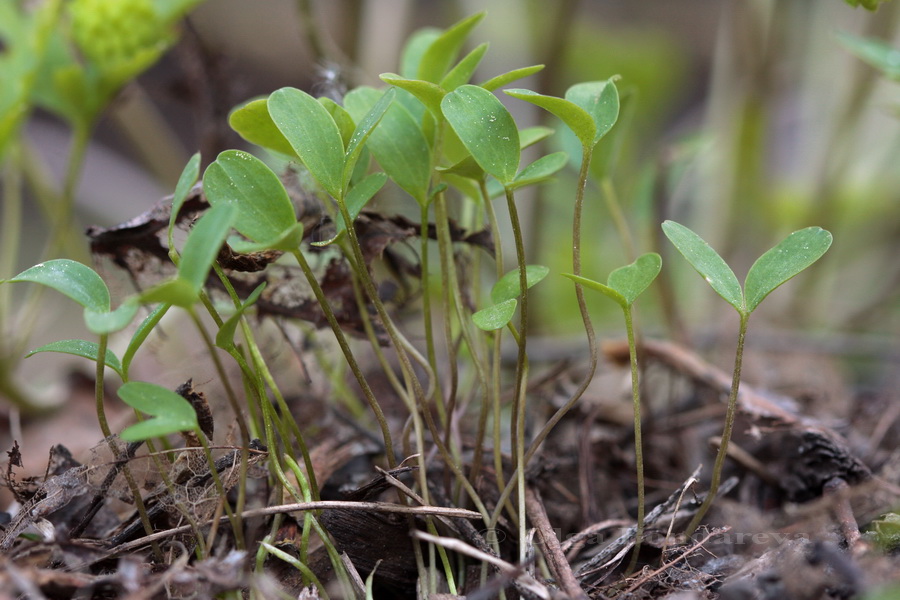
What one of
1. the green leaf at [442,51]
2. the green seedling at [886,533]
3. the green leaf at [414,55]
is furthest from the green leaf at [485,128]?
the green seedling at [886,533]

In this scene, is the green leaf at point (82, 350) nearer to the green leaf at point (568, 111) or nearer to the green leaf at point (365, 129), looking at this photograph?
the green leaf at point (365, 129)

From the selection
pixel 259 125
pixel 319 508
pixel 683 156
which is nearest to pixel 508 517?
pixel 319 508

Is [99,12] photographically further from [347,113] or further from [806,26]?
[806,26]

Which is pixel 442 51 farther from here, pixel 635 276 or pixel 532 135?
pixel 635 276

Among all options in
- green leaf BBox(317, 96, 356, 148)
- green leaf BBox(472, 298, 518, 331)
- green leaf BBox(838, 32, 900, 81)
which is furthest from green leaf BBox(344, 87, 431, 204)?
green leaf BBox(838, 32, 900, 81)

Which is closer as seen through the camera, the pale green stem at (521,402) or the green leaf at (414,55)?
the pale green stem at (521,402)

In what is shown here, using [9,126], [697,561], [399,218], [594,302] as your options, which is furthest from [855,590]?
[594,302]

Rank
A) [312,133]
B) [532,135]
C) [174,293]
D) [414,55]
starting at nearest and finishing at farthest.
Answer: [174,293]
[312,133]
[532,135]
[414,55]
